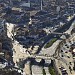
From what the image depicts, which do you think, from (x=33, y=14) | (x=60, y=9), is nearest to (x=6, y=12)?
(x=33, y=14)

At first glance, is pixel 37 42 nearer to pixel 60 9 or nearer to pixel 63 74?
pixel 63 74

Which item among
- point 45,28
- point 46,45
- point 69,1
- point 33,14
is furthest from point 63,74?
point 69,1

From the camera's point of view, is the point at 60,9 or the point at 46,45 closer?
the point at 46,45

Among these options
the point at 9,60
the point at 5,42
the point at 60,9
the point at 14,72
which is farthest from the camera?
the point at 60,9

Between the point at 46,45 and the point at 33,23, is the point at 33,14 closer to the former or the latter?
the point at 33,23

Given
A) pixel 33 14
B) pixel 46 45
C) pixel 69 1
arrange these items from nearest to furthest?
pixel 46 45 → pixel 33 14 → pixel 69 1

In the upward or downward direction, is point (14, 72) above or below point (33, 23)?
above
